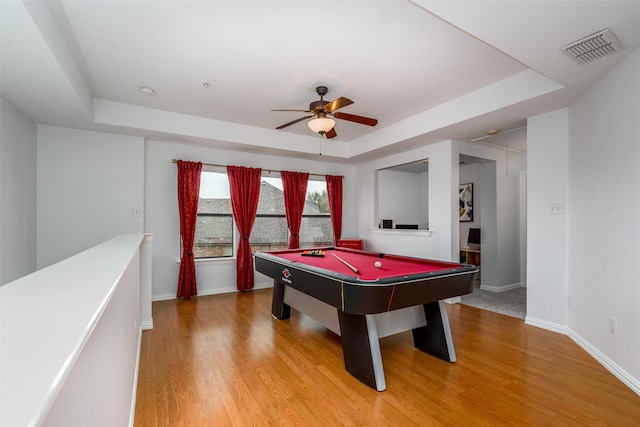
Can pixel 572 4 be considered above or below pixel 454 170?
above

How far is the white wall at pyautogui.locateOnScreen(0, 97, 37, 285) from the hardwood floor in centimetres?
163

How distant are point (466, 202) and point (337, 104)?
457 centimetres

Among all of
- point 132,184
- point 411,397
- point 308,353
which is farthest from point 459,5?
point 132,184

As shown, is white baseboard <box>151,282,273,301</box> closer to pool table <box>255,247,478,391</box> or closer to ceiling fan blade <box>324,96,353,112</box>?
pool table <box>255,247,478,391</box>

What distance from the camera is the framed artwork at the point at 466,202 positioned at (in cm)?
625

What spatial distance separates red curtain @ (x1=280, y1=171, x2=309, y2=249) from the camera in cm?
550

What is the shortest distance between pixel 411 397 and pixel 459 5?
251cm

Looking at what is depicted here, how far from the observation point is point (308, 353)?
2.77 m

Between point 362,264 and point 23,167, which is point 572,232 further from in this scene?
point 23,167

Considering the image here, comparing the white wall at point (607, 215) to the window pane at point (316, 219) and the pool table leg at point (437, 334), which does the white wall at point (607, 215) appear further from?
the window pane at point (316, 219)

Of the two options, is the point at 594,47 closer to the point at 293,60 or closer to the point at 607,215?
the point at 607,215

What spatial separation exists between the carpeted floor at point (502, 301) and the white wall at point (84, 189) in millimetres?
4942

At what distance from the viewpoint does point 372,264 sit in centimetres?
296

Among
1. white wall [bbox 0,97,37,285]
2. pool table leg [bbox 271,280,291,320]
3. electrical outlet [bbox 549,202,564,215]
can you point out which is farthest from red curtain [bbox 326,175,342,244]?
white wall [bbox 0,97,37,285]
